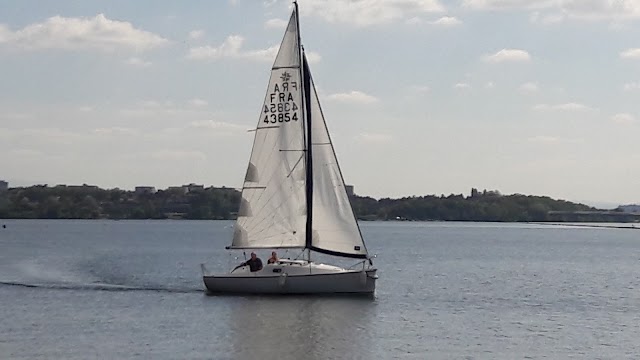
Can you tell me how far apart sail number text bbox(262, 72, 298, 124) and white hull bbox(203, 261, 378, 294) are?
6456 millimetres

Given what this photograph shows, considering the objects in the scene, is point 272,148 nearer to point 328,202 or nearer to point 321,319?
point 328,202

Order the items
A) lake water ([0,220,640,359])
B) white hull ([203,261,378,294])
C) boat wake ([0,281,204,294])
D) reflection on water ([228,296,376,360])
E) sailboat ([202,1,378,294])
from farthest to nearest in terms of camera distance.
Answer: boat wake ([0,281,204,294]) → sailboat ([202,1,378,294]) → white hull ([203,261,378,294]) → lake water ([0,220,640,359]) → reflection on water ([228,296,376,360])

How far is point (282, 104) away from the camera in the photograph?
52.0 metres

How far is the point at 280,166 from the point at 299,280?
219 inches

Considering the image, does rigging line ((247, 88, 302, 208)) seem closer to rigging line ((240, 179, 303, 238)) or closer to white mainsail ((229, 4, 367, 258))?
white mainsail ((229, 4, 367, 258))

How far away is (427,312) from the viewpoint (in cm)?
4947

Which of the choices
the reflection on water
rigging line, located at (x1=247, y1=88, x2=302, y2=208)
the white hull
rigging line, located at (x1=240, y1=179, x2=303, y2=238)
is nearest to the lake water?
the reflection on water

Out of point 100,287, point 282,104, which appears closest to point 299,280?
point 282,104

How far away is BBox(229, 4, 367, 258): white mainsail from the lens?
5181cm

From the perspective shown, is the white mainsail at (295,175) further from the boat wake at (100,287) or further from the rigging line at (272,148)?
the boat wake at (100,287)

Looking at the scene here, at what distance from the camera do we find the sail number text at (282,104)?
5184 centimetres

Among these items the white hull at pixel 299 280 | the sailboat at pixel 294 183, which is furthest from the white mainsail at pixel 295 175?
the white hull at pixel 299 280

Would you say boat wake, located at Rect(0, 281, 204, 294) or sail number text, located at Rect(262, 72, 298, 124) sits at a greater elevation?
sail number text, located at Rect(262, 72, 298, 124)

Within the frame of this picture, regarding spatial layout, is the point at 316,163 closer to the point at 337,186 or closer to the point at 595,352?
the point at 337,186
